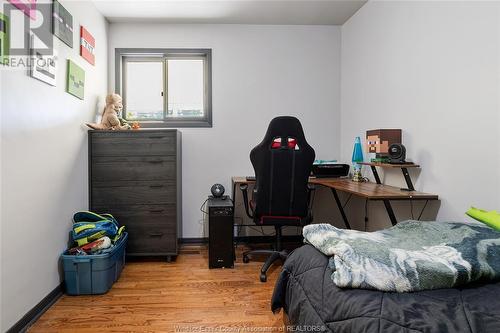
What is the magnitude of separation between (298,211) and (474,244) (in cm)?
143

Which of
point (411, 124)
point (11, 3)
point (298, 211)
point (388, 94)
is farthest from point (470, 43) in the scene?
point (11, 3)

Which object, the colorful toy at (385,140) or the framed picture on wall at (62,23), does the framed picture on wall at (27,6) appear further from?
the colorful toy at (385,140)

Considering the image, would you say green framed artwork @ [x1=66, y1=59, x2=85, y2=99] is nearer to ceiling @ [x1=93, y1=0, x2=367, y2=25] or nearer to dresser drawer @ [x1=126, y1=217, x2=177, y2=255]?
ceiling @ [x1=93, y1=0, x2=367, y2=25]

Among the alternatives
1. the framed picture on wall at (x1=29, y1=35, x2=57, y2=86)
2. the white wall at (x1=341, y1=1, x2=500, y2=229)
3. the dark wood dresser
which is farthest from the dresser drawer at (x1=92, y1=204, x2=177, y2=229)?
the white wall at (x1=341, y1=1, x2=500, y2=229)

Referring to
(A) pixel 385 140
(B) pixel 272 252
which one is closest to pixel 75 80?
(B) pixel 272 252

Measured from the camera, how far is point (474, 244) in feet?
3.46

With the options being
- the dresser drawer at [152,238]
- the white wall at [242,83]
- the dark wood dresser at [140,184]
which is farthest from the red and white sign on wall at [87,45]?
the dresser drawer at [152,238]

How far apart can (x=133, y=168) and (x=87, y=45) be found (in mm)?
1147

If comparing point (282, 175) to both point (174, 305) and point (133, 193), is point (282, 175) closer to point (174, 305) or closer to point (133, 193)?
point (174, 305)

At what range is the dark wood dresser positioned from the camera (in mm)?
2729

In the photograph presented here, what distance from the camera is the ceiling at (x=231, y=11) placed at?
285 cm

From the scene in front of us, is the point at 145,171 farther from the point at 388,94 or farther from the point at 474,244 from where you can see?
the point at 474,244

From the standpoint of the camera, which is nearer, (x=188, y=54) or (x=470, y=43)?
(x=470, y=43)

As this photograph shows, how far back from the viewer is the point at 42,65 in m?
1.89
